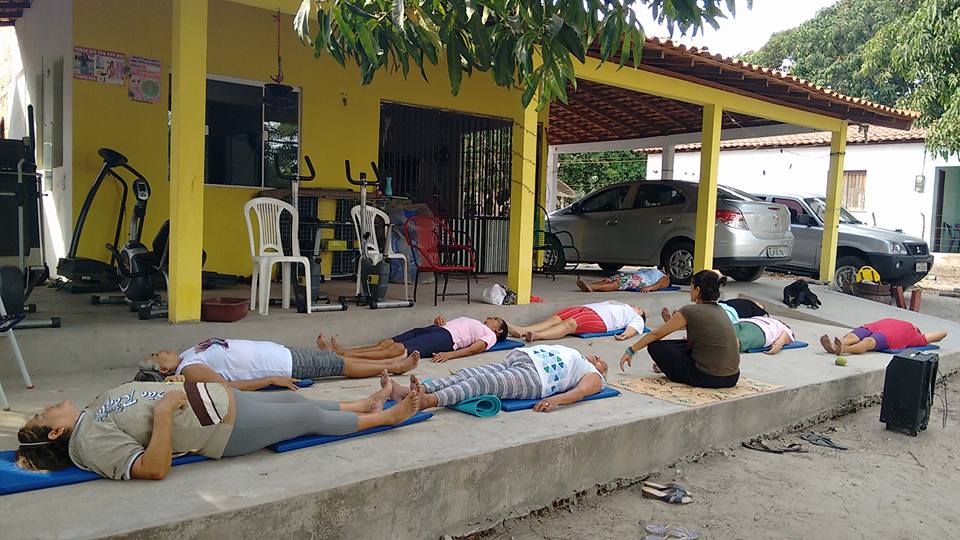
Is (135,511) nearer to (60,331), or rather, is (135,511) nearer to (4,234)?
(60,331)

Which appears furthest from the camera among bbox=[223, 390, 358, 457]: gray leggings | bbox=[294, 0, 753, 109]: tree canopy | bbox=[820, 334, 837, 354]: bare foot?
bbox=[820, 334, 837, 354]: bare foot

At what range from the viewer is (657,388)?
4941 millimetres

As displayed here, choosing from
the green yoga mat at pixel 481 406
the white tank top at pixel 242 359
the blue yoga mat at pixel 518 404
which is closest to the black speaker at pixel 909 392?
the blue yoga mat at pixel 518 404

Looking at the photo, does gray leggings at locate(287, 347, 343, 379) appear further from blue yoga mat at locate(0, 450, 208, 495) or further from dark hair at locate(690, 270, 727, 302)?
dark hair at locate(690, 270, 727, 302)

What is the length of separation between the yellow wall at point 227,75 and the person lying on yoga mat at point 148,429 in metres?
4.54

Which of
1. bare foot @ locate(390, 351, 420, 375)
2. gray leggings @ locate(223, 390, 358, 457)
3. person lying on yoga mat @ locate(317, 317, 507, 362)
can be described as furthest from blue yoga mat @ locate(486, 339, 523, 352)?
gray leggings @ locate(223, 390, 358, 457)

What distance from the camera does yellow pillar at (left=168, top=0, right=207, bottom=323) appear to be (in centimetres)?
491

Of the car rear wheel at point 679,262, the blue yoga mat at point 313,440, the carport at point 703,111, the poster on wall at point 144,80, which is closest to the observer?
the blue yoga mat at point 313,440

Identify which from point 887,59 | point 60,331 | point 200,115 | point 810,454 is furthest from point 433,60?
point 887,59

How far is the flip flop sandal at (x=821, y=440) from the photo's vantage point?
4996 millimetres

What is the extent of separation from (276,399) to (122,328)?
2003 millimetres

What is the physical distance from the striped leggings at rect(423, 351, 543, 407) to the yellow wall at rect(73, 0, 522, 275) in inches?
146

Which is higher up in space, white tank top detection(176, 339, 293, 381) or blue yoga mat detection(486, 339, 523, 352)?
white tank top detection(176, 339, 293, 381)

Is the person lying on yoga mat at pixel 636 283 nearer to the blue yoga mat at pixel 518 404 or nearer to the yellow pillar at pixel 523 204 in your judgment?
the yellow pillar at pixel 523 204
